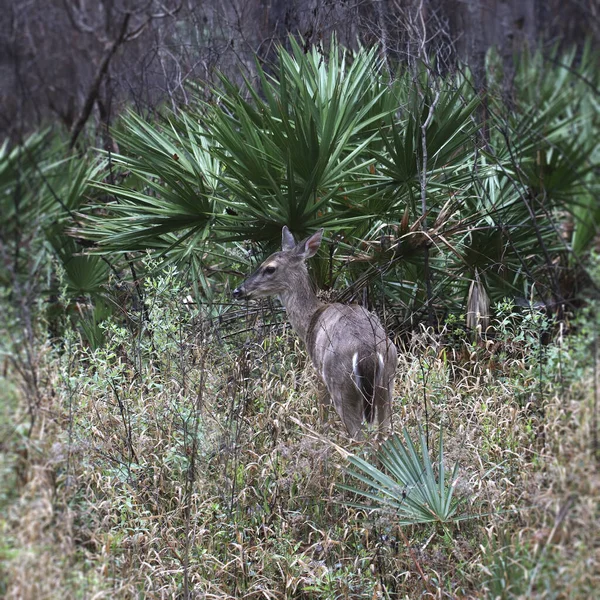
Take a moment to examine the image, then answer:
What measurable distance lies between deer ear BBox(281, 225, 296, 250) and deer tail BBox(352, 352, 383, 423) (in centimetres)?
135

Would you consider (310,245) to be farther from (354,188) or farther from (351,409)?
(351,409)

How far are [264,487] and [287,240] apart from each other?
6.92ft

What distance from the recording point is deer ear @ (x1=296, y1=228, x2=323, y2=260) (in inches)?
251

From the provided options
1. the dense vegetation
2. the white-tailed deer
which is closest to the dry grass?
the dense vegetation

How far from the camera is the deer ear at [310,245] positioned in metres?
6.38

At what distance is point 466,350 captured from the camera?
21.5ft

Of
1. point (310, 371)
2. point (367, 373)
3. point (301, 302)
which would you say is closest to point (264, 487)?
point (367, 373)

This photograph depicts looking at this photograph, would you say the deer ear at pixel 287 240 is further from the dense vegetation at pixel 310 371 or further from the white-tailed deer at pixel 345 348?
the dense vegetation at pixel 310 371

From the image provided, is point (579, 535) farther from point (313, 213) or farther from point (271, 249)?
point (271, 249)

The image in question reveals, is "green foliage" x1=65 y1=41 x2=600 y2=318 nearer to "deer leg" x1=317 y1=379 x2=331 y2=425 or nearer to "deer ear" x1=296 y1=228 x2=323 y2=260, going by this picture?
"deer ear" x1=296 y1=228 x2=323 y2=260

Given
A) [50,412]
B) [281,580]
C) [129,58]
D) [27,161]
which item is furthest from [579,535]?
[129,58]

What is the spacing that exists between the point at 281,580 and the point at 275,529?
37cm

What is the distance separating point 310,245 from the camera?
6.46 m

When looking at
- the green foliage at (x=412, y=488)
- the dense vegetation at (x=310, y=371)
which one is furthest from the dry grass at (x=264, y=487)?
the green foliage at (x=412, y=488)
